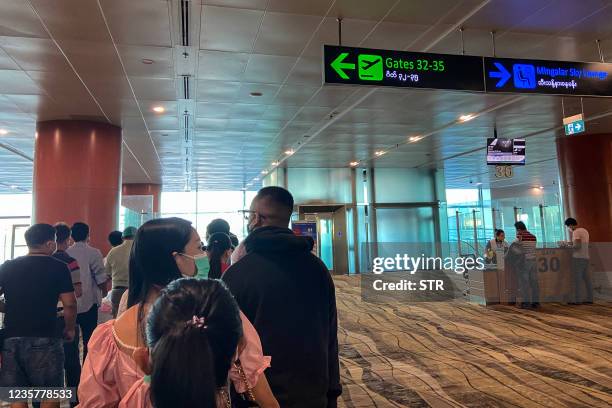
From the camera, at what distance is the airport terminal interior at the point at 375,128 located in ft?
13.4

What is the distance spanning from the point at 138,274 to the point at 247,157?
10.6 meters

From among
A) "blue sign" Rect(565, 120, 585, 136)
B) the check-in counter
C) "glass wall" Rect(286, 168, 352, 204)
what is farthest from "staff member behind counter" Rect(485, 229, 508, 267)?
"glass wall" Rect(286, 168, 352, 204)

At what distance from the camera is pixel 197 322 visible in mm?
892

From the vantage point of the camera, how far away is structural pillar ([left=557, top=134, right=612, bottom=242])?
9516 millimetres

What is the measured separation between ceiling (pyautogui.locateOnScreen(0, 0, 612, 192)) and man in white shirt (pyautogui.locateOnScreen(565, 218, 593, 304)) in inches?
92.8

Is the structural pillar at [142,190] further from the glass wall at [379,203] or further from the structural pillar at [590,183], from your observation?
Answer: the structural pillar at [590,183]

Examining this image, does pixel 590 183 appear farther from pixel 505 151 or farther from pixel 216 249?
pixel 216 249

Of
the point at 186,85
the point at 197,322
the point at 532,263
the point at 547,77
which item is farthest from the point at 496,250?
the point at 197,322

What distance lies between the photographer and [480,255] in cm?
927

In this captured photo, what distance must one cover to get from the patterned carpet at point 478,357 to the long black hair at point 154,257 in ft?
9.10

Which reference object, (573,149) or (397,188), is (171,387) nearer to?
(573,149)

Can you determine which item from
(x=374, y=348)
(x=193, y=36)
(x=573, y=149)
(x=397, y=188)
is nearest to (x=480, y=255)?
(x=573, y=149)

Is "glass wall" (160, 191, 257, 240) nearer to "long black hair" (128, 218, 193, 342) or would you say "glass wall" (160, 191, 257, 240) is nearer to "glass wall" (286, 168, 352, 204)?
"glass wall" (286, 168, 352, 204)

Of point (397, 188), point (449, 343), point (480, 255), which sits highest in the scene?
point (397, 188)
